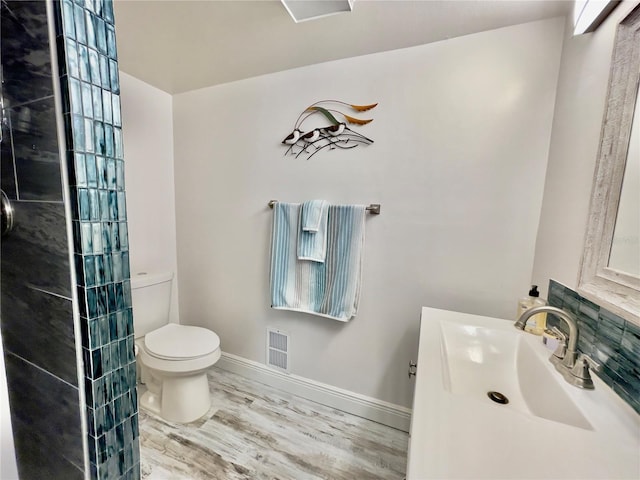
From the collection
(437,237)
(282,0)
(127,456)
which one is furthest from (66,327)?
(437,237)

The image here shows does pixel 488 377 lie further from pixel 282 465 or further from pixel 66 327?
pixel 66 327

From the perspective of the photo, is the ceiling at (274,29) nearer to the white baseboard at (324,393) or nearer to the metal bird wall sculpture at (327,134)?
the metal bird wall sculpture at (327,134)

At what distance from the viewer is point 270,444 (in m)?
1.43

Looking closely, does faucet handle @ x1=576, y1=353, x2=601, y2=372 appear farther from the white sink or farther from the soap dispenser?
the soap dispenser

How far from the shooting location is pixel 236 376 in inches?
78.5

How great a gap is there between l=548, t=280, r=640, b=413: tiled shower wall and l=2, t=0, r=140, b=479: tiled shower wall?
4.32 ft

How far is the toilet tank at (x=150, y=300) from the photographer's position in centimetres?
171

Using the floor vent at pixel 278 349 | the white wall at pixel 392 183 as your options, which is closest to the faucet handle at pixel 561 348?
the white wall at pixel 392 183

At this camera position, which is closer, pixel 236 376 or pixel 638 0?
pixel 638 0

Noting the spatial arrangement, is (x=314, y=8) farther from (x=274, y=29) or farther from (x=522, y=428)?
(x=522, y=428)

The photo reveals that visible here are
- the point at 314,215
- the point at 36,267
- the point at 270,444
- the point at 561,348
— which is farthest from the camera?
the point at 314,215

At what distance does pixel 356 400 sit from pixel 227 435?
2.58ft

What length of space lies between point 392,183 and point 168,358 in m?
1.60

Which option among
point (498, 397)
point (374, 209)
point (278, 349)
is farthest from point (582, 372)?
point (278, 349)
